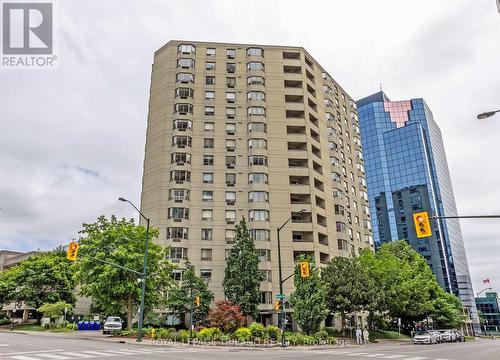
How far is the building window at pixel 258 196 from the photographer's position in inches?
2058

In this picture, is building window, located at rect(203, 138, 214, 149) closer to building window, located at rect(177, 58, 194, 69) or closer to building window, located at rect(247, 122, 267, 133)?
building window, located at rect(247, 122, 267, 133)

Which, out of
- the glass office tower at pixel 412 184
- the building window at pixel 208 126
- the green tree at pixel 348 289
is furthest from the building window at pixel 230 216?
the glass office tower at pixel 412 184

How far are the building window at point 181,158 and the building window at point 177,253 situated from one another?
1210 cm

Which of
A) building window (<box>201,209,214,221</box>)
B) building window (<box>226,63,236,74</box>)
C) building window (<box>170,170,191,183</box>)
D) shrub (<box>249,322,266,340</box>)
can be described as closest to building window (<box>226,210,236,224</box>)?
building window (<box>201,209,214,221</box>)

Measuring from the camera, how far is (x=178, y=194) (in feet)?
169

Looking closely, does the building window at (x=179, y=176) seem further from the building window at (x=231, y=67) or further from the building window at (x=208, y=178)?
the building window at (x=231, y=67)

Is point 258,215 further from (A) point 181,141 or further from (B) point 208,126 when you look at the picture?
(B) point 208,126

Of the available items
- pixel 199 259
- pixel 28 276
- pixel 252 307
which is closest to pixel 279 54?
pixel 199 259

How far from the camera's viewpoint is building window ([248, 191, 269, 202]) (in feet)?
Result: 172

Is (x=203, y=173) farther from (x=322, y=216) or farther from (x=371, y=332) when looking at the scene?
(x=371, y=332)

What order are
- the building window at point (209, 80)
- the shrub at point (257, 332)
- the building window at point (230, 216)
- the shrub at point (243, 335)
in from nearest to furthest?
the shrub at point (243, 335), the shrub at point (257, 332), the building window at point (230, 216), the building window at point (209, 80)

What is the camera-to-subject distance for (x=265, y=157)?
5494 cm

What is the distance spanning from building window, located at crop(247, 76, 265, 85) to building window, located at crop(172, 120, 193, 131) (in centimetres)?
1191

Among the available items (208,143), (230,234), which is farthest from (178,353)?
(208,143)
